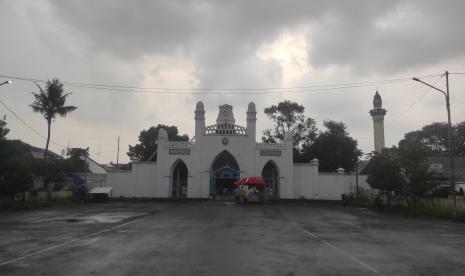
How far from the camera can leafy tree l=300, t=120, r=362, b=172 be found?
57875 millimetres

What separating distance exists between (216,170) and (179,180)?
4.23 meters

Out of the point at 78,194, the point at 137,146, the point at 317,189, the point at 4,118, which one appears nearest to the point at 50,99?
the point at 78,194

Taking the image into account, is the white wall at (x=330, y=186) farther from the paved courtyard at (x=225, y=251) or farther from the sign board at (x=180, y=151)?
the paved courtyard at (x=225, y=251)

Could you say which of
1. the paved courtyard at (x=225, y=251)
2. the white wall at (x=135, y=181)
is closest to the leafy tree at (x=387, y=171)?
the paved courtyard at (x=225, y=251)

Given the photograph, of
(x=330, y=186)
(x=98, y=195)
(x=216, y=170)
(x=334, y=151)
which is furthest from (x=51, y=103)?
(x=334, y=151)

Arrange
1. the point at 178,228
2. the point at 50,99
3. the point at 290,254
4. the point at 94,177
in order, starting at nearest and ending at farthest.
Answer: the point at 290,254, the point at 178,228, the point at 50,99, the point at 94,177

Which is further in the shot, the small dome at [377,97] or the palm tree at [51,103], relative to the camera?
the small dome at [377,97]

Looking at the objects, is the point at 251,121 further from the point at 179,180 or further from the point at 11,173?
the point at 11,173

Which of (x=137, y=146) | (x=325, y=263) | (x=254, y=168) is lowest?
(x=325, y=263)

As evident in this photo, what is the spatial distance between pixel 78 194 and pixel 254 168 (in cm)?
1741

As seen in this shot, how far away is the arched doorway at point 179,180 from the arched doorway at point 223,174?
3139 millimetres

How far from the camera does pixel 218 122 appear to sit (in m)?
47.6

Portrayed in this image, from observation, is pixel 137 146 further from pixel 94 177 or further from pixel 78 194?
pixel 78 194

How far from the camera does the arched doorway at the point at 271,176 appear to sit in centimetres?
4656
